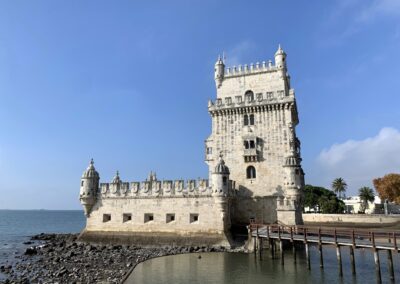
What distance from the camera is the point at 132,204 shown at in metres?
36.5

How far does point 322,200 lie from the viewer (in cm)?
7238

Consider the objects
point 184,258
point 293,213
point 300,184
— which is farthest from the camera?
point 300,184

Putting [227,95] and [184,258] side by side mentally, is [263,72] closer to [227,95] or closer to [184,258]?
[227,95]

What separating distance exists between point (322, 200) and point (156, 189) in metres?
49.4

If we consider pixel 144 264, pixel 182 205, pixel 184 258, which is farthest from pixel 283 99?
pixel 144 264

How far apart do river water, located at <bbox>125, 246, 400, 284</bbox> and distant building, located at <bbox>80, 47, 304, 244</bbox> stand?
4.70 m

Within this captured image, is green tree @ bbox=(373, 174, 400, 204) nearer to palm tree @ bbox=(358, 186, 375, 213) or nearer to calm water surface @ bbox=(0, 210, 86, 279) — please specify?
palm tree @ bbox=(358, 186, 375, 213)

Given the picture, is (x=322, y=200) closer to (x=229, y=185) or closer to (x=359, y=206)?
(x=359, y=206)

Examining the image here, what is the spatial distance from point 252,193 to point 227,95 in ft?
40.4

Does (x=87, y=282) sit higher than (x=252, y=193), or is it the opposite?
(x=252, y=193)

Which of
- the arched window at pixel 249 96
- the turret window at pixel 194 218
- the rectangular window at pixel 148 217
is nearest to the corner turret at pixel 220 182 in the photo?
the turret window at pixel 194 218

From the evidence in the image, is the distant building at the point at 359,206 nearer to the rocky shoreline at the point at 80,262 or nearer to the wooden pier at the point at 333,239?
the wooden pier at the point at 333,239

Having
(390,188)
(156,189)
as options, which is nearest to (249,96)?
(156,189)

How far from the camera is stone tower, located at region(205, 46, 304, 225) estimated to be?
3491 centimetres
